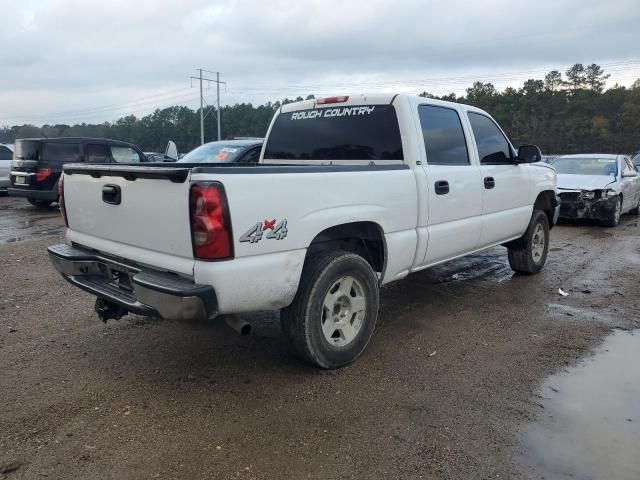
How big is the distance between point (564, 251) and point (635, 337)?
13.3ft

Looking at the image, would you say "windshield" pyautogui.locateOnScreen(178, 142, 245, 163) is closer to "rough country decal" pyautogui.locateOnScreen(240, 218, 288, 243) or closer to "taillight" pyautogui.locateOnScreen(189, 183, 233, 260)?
"rough country decal" pyautogui.locateOnScreen(240, 218, 288, 243)

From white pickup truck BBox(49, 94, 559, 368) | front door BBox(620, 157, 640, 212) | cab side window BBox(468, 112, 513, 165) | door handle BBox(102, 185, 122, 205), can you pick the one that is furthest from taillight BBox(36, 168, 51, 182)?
front door BBox(620, 157, 640, 212)

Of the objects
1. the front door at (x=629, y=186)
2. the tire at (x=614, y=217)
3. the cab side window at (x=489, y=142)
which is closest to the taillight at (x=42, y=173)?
the cab side window at (x=489, y=142)

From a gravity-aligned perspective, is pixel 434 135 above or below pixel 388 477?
above

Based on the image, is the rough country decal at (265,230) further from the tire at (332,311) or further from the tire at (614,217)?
the tire at (614,217)

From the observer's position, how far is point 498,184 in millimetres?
5469

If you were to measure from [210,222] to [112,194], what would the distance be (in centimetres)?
98

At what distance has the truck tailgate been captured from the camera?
300 centimetres

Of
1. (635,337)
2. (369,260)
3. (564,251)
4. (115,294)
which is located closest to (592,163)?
(564,251)

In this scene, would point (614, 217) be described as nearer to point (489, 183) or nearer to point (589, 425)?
point (489, 183)

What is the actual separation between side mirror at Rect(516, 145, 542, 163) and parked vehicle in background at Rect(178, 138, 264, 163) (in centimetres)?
Answer: 453

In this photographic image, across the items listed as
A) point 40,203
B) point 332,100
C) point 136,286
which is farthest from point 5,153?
point 136,286

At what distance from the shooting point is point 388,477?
8.55ft

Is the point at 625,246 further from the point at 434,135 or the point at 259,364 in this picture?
the point at 259,364
